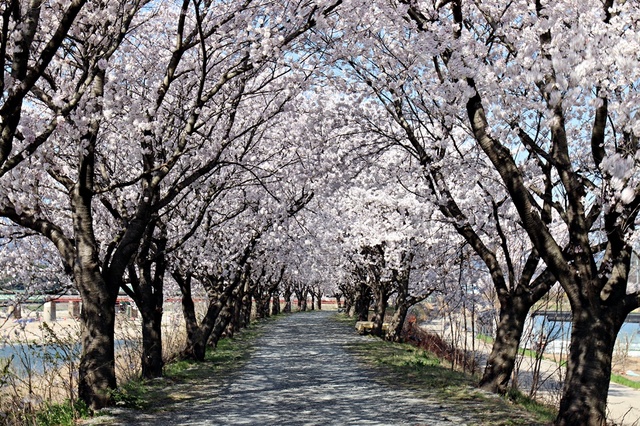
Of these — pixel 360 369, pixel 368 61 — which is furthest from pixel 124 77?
pixel 360 369

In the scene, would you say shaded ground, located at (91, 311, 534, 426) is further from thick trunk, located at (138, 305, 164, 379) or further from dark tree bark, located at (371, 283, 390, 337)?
dark tree bark, located at (371, 283, 390, 337)

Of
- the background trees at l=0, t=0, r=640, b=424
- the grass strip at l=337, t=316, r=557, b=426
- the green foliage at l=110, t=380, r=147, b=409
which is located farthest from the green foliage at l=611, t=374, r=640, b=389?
the green foliage at l=110, t=380, r=147, b=409

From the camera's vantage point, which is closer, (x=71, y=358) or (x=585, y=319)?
(x=585, y=319)

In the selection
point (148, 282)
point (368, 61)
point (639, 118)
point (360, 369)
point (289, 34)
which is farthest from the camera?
point (360, 369)

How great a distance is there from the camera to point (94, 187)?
448 inches

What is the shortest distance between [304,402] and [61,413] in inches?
163

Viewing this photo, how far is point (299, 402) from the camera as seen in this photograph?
1120 cm

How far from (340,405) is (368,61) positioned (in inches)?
267

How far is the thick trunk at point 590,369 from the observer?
813 centimetres

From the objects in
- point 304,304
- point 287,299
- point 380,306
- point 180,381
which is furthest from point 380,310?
point 304,304

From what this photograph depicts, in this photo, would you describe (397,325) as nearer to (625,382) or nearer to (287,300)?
(625,382)

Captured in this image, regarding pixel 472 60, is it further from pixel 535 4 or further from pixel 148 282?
pixel 148 282

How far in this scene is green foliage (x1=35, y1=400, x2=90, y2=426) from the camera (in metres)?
8.65

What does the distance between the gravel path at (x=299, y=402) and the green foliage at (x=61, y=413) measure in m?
0.55
